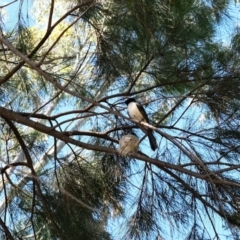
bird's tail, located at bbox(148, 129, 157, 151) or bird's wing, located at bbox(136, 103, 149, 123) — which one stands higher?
bird's wing, located at bbox(136, 103, 149, 123)

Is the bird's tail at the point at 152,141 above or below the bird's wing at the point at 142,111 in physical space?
below

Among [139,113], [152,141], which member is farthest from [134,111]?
[152,141]

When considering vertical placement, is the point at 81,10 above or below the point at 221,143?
above

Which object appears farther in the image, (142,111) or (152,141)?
(142,111)

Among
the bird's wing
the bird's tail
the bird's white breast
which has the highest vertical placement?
the bird's wing

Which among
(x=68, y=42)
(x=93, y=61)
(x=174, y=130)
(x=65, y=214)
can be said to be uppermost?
(x=68, y=42)

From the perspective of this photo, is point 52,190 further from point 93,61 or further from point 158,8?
point 158,8

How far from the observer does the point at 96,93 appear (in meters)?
2.29

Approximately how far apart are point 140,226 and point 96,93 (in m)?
0.59

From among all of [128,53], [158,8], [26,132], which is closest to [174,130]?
[128,53]

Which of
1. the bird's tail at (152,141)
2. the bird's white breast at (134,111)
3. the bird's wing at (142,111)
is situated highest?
the bird's wing at (142,111)

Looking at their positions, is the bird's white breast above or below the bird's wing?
below

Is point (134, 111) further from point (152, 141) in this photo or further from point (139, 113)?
point (152, 141)

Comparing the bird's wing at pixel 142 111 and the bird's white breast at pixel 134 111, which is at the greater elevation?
the bird's wing at pixel 142 111
